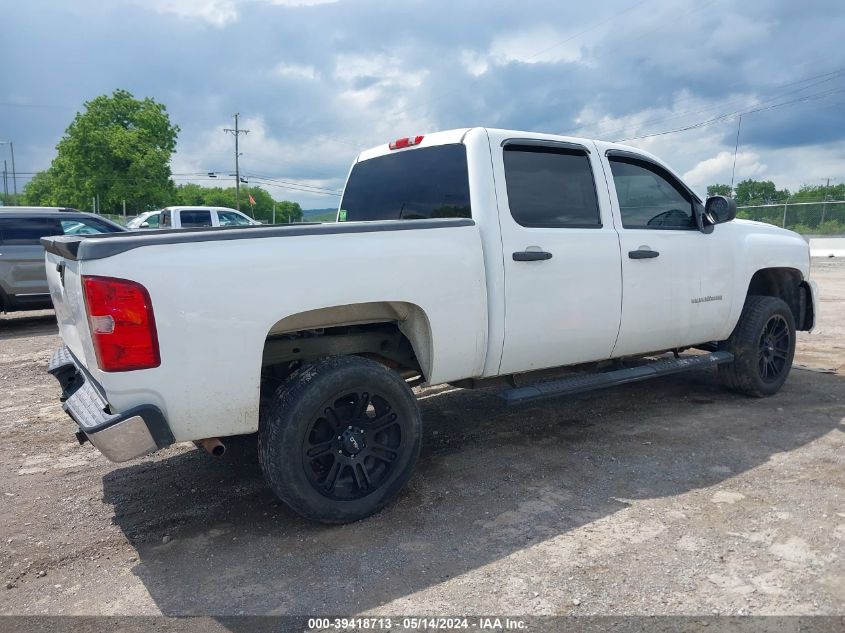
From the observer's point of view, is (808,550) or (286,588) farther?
(808,550)

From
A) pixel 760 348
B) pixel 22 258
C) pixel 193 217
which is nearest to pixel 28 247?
pixel 22 258

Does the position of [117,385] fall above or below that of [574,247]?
below

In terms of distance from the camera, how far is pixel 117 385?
9.03 feet

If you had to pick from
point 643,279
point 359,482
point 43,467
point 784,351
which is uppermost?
point 643,279

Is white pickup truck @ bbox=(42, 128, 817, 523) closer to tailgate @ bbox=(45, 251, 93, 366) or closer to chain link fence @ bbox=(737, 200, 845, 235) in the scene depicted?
tailgate @ bbox=(45, 251, 93, 366)

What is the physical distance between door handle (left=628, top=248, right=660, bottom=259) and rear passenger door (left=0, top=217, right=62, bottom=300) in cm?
883

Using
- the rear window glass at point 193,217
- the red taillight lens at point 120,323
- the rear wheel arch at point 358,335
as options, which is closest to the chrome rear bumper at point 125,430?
the red taillight lens at point 120,323

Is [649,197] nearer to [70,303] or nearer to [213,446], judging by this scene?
[213,446]

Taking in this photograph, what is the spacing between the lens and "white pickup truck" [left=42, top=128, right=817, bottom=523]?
278cm

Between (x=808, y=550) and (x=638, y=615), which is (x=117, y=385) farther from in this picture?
(x=808, y=550)

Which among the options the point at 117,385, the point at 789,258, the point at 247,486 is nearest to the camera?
the point at 117,385

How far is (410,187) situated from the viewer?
169 inches

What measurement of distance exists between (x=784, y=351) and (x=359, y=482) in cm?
420

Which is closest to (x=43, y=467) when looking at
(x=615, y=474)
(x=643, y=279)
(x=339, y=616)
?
(x=339, y=616)
